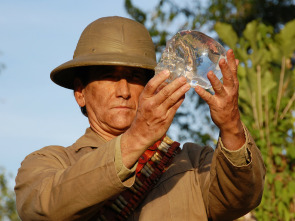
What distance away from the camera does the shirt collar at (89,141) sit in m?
4.40

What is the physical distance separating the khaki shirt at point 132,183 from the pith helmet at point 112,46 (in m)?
0.57

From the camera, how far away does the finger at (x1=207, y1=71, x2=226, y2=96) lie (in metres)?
3.22

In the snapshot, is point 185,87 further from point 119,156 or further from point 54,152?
point 54,152

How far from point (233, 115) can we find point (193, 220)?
3.12 feet

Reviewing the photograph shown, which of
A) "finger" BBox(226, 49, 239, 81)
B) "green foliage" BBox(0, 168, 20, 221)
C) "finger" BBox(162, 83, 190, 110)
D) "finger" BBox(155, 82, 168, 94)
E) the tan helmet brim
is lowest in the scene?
"green foliage" BBox(0, 168, 20, 221)

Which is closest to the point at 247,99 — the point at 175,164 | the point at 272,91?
the point at 272,91

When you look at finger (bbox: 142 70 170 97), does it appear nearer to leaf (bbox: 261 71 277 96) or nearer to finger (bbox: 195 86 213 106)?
finger (bbox: 195 86 213 106)

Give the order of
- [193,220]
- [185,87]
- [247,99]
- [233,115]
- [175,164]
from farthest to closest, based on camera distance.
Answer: [247,99] → [175,164] → [193,220] → [233,115] → [185,87]

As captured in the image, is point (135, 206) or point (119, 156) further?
point (135, 206)

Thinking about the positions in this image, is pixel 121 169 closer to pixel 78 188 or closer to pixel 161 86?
pixel 78 188

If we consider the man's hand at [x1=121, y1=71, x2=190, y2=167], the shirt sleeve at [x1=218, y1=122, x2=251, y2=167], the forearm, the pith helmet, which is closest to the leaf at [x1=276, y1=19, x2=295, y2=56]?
the pith helmet

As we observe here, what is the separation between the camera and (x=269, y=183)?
8836 mm

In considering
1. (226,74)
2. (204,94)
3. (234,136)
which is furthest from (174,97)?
(234,136)

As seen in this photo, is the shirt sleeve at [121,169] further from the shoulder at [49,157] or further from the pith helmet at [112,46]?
the pith helmet at [112,46]
